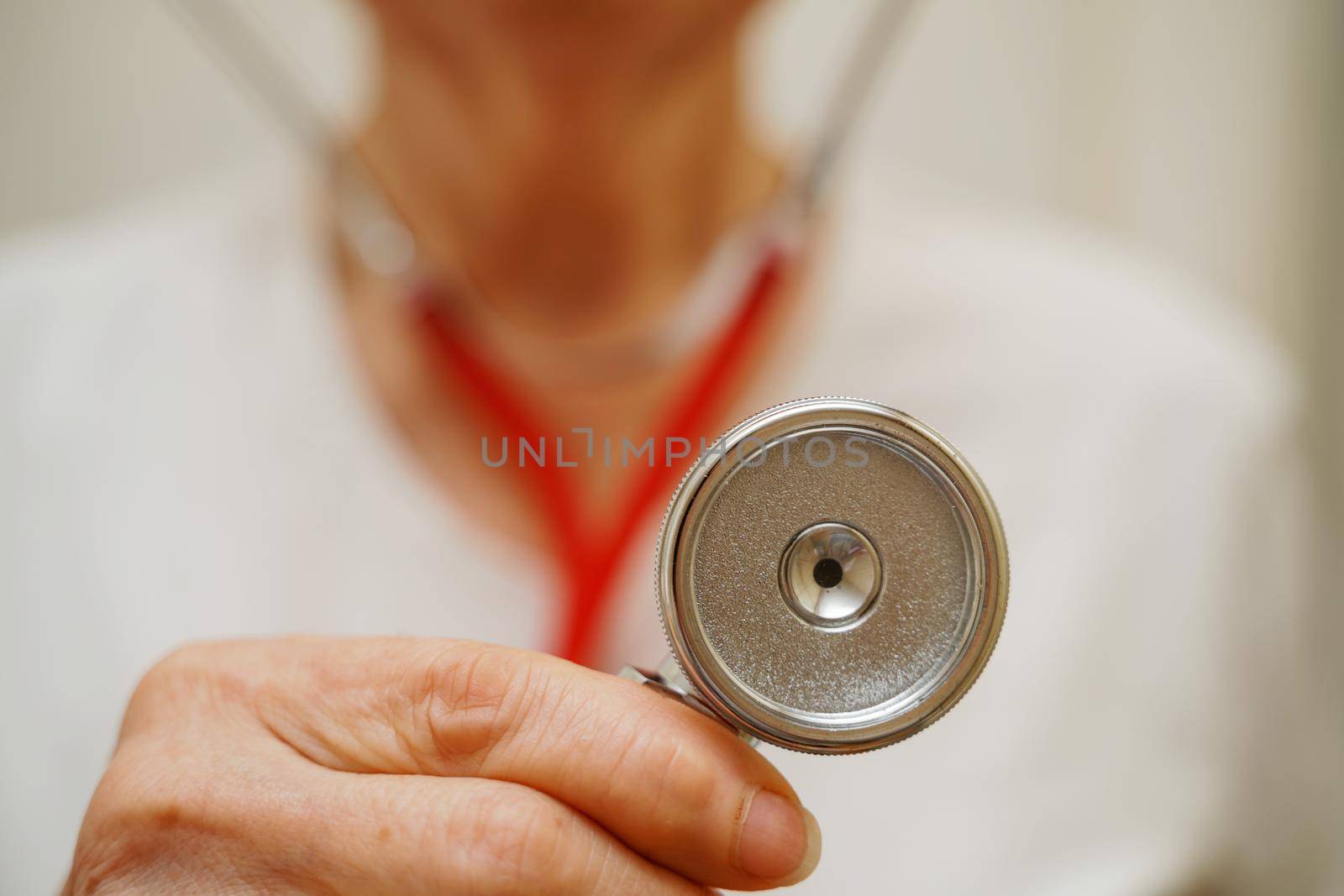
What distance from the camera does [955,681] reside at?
45 cm

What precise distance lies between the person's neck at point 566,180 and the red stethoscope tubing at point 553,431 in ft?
0.25

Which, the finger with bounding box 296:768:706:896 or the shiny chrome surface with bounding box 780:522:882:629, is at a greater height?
the shiny chrome surface with bounding box 780:522:882:629

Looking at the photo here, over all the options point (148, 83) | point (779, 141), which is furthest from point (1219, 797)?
point (148, 83)

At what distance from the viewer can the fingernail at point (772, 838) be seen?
1.53 ft

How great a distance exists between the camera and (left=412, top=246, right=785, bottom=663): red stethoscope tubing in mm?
890

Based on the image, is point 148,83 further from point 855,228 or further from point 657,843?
point 657,843

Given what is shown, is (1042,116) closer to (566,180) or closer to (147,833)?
(566,180)

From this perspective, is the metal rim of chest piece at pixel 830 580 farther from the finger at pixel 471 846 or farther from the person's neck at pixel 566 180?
the person's neck at pixel 566 180

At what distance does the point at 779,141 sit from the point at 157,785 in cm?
109

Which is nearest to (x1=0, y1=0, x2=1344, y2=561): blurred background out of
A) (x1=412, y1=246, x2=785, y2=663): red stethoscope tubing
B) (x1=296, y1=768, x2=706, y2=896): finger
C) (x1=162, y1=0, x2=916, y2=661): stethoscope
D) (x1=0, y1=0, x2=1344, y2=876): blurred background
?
(x1=0, y1=0, x2=1344, y2=876): blurred background

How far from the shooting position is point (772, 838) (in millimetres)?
465

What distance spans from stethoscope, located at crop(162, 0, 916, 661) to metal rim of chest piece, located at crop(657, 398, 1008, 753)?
1.42 feet

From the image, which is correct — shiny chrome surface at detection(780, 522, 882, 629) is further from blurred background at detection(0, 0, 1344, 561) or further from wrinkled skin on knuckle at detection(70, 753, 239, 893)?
blurred background at detection(0, 0, 1344, 561)

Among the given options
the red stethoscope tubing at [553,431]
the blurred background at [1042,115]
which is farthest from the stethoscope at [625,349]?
the blurred background at [1042,115]
